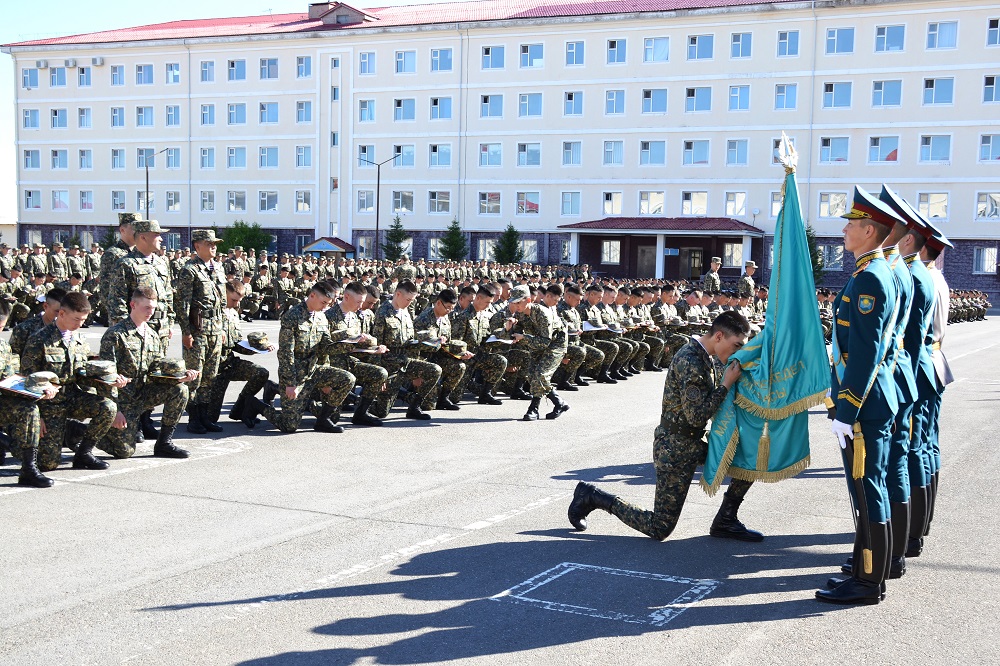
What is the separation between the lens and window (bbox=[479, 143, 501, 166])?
60688 mm

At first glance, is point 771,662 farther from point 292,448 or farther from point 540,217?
point 540,217

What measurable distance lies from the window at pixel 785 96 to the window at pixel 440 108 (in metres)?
19.6

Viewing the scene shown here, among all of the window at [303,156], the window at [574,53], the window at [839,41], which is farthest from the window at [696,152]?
the window at [303,156]

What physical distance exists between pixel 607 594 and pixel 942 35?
54158 millimetres

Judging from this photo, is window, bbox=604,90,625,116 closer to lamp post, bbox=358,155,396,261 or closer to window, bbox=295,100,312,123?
lamp post, bbox=358,155,396,261

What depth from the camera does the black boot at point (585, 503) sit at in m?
6.99

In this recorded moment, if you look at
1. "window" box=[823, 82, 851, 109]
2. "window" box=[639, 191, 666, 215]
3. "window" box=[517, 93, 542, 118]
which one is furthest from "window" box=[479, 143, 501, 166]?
"window" box=[823, 82, 851, 109]

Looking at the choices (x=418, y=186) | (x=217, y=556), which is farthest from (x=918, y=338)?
(x=418, y=186)

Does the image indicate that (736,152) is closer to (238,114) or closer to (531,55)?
(531,55)

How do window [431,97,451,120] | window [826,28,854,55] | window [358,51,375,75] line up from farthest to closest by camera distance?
window [358,51,375,75] → window [431,97,451,120] → window [826,28,854,55]

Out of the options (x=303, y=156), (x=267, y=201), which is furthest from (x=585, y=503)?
(x=267, y=201)

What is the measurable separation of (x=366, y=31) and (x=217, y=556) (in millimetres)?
59843

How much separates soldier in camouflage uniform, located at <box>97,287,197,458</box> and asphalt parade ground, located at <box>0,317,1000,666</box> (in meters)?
0.22

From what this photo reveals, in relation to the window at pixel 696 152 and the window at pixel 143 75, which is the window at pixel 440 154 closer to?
the window at pixel 696 152
